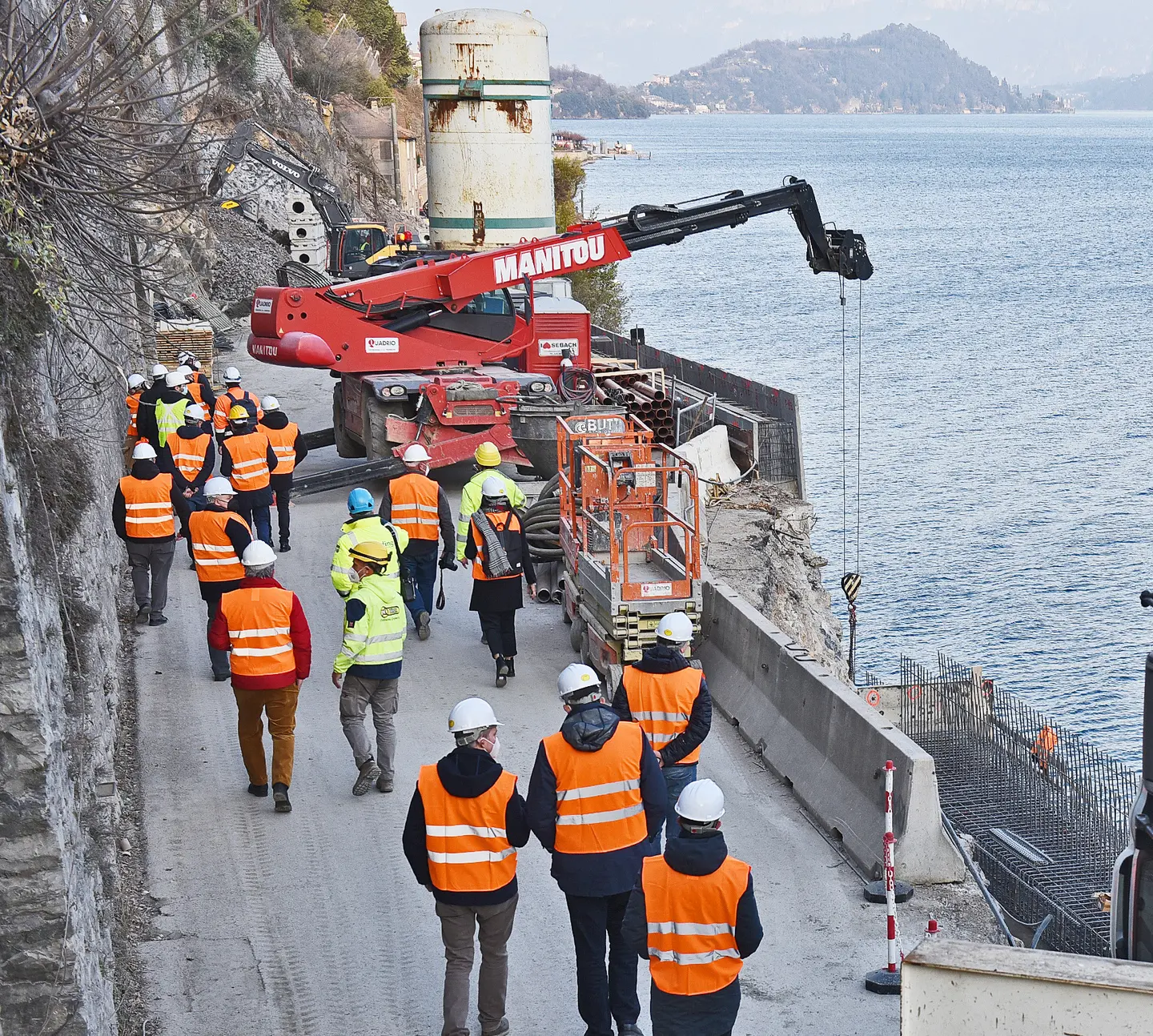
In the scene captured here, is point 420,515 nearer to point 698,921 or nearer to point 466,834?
point 466,834

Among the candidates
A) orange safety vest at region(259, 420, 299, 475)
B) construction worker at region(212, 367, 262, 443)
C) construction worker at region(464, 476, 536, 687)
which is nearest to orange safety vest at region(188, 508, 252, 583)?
construction worker at region(464, 476, 536, 687)

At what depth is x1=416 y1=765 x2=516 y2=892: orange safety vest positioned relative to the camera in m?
6.75

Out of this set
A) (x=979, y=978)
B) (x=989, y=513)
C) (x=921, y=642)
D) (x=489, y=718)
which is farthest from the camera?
(x=989, y=513)

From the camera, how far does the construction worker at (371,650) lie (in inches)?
390

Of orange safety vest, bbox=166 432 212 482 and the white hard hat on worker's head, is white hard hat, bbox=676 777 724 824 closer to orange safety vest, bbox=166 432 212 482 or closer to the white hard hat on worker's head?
the white hard hat on worker's head

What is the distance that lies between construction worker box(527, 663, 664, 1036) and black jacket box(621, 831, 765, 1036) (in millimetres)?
632

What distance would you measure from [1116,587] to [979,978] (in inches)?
1403

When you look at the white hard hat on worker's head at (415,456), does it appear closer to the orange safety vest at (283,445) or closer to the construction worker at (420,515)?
the construction worker at (420,515)

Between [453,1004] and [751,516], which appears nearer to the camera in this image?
[453,1004]

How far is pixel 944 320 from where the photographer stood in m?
81.6

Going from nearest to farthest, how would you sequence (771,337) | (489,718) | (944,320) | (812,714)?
(489,718) → (812,714) → (771,337) → (944,320)

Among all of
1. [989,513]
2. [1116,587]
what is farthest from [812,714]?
[989,513]

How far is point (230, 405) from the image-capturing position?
16.6 meters

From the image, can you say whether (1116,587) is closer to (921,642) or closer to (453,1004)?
(921,642)
